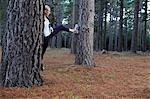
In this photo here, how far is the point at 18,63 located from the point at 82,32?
4599mm

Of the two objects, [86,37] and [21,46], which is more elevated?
[86,37]

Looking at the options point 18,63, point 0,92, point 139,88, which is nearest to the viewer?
point 0,92

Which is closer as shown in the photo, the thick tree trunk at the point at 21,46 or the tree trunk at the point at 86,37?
the thick tree trunk at the point at 21,46

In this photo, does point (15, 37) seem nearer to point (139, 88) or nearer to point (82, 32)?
point (139, 88)

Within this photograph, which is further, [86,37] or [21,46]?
[86,37]

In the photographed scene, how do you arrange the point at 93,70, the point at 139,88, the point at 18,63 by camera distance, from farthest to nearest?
the point at 93,70, the point at 139,88, the point at 18,63

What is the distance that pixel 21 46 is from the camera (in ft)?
20.9

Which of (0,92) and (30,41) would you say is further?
(30,41)

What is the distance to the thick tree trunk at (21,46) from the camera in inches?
250

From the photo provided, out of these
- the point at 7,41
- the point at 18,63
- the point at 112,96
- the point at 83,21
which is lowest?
the point at 112,96

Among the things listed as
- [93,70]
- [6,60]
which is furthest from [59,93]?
[93,70]

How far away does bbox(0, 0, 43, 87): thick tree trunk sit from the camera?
6348 millimetres

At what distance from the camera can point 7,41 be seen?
6508mm

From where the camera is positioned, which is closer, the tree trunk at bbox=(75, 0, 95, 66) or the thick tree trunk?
the thick tree trunk
